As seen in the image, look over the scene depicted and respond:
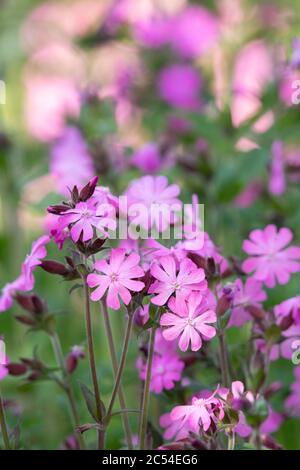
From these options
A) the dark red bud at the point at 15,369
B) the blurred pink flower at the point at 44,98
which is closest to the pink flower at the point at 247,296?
the dark red bud at the point at 15,369

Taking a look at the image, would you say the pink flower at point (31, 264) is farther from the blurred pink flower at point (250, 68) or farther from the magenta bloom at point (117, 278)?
the blurred pink flower at point (250, 68)

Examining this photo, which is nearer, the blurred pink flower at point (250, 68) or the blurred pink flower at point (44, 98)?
the blurred pink flower at point (250, 68)

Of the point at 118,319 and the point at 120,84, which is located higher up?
the point at 120,84

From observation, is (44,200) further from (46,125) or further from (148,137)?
(46,125)

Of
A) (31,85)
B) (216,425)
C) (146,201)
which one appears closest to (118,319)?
(146,201)

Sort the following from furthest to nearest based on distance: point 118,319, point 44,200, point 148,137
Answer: point 148,137
point 118,319
point 44,200

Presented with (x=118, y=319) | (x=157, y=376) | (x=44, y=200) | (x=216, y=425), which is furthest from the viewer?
(x=118, y=319)

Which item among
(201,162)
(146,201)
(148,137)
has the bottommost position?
(146,201)
